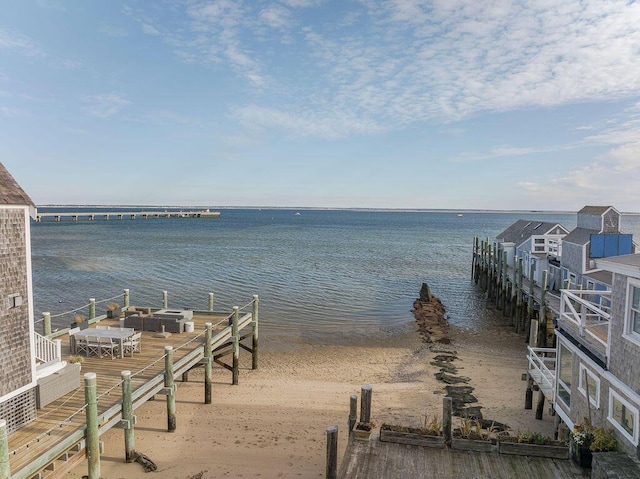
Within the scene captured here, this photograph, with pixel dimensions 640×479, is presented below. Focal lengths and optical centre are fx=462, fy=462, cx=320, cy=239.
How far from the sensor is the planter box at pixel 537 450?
1019 cm

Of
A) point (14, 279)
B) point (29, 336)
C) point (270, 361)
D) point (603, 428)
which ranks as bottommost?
point (270, 361)

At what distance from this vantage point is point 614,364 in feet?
33.2

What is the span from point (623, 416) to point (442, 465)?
387 centimetres

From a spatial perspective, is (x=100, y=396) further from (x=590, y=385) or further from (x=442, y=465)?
(x=590, y=385)

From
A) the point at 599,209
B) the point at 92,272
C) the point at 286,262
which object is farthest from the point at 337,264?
the point at 599,209

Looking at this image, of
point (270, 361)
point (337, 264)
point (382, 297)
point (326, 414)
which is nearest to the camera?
point (326, 414)

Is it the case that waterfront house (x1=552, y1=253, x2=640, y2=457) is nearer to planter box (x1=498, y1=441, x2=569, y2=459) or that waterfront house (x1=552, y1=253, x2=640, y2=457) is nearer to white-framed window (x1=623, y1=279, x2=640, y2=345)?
white-framed window (x1=623, y1=279, x2=640, y2=345)

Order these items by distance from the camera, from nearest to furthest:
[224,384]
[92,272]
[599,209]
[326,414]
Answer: [326,414]
[224,384]
[599,209]
[92,272]

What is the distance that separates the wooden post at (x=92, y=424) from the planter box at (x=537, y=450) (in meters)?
9.31

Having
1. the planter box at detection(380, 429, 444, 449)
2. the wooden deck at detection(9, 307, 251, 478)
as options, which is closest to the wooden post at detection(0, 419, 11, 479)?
the wooden deck at detection(9, 307, 251, 478)

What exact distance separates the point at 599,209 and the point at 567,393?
16.6 m

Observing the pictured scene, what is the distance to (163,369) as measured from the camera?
48.8ft

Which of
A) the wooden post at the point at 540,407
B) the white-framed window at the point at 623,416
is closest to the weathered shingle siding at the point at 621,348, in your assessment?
the white-framed window at the point at 623,416

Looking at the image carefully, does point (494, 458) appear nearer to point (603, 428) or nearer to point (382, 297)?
point (603, 428)
